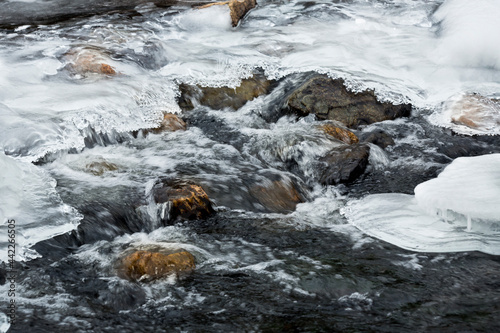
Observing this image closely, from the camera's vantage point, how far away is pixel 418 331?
328 centimetres

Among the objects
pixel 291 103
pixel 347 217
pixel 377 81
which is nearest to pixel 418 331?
pixel 347 217

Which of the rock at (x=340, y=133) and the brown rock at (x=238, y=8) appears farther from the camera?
the brown rock at (x=238, y=8)

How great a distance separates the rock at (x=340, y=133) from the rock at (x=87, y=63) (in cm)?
315

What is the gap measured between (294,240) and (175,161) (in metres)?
1.99

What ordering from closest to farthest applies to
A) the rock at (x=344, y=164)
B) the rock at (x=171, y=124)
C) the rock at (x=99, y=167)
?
1. the rock at (x=99, y=167)
2. the rock at (x=344, y=164)
3. the rock at (x=171, y=124)

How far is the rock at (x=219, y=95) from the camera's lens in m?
7.52

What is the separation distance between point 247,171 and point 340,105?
6.66ft

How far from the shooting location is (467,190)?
15.8 feet

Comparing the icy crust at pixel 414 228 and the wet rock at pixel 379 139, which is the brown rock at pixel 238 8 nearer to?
the wet rock at pixel 379 139

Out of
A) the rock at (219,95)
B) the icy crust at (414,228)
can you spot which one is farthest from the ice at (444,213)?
the rock at (219,95)

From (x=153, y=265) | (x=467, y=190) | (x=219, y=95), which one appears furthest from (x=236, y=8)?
(x=153, y=265)

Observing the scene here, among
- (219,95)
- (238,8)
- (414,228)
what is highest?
(238,8)

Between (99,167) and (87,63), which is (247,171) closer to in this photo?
(99,167)

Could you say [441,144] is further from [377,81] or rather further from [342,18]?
[342,18]
